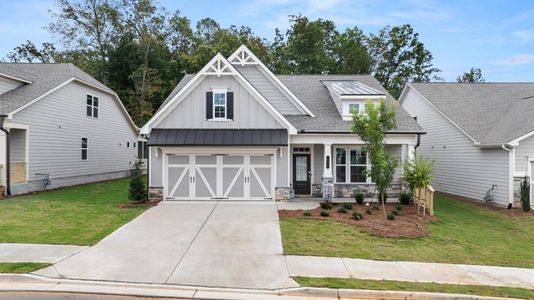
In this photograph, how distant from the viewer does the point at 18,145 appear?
19.0m

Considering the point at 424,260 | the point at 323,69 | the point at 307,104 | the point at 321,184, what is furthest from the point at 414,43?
the point at 424,260

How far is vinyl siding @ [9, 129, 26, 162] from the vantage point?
61.9ft

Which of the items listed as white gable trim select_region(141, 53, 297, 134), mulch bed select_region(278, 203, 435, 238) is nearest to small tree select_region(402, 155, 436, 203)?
mulch bed select_region(278, 203, 435, 238)

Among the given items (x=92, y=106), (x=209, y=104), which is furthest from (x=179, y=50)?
(x=209, y=104)

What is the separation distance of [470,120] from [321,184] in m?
9.65

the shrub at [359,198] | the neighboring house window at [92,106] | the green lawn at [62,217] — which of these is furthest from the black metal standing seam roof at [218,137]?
the neighboring house window at [92,106]

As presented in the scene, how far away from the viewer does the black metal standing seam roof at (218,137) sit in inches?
643

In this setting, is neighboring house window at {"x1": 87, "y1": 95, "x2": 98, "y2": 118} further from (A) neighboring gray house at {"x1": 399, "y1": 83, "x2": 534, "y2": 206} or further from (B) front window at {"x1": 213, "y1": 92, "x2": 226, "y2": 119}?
(A) neighboring gray house at {"x1": 399, "y1": 83, "x2": 534, "y2": 206}

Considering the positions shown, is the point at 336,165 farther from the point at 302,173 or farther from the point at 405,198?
the point at 405,198

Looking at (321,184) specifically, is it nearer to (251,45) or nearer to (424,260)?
(424,260)

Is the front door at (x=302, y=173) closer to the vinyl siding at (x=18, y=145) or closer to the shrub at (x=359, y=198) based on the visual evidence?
the shrub at (x=359, y=198)

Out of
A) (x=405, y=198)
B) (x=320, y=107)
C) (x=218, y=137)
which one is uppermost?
(x=320, y=107)

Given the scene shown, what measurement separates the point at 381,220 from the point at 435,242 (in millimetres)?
2555

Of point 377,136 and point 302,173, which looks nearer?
point 377,136
